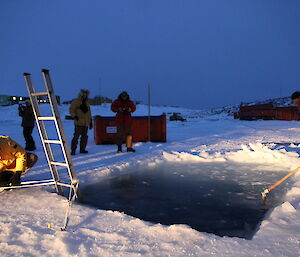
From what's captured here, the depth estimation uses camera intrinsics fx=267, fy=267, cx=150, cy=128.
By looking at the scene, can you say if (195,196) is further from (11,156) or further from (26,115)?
(26,115)

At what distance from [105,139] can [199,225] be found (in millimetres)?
6760

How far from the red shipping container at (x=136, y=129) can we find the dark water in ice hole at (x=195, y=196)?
3840mm

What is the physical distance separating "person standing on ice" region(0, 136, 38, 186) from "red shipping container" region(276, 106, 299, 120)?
74.0 ft

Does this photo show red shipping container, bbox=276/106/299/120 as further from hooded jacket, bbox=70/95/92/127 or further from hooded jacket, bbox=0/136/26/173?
hooded jacket, bbox=0/136/26/173

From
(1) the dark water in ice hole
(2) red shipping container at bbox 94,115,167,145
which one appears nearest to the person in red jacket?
(2) red shipping container at bbox 94,115,167,145

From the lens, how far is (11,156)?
3.45m

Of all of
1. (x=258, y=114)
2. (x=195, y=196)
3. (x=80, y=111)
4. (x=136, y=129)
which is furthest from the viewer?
(x=258, y=114)

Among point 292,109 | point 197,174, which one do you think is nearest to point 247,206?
point 197,174

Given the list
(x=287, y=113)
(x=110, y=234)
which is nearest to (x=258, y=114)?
(x=287, y=113)

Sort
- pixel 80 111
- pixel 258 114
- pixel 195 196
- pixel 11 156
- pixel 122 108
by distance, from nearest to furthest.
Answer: pixel 11 156
pixel 195 196
pixel 80 111
pixel 122 108
pixel 258 114

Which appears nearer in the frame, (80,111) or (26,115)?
(80,111)

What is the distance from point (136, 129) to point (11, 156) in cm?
619

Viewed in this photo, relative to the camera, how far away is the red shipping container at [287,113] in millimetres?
21922

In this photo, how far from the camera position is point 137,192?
396 cm
